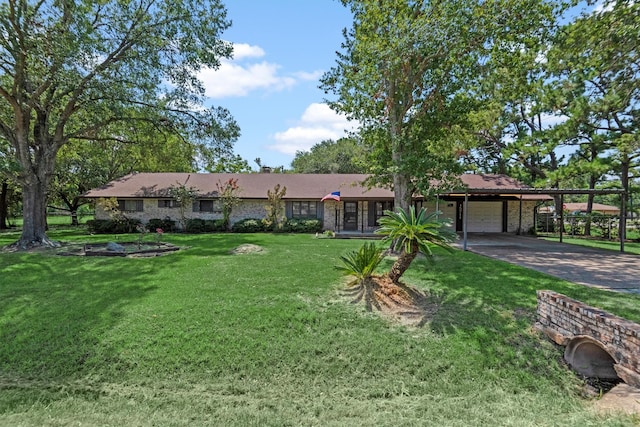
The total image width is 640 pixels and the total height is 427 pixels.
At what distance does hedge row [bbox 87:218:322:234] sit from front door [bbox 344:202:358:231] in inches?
74.1

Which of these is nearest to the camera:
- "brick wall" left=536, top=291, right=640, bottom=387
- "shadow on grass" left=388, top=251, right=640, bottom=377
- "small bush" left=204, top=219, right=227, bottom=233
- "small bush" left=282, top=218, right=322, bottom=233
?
"brick wall" left=536, top=291, right=640, bottom=387

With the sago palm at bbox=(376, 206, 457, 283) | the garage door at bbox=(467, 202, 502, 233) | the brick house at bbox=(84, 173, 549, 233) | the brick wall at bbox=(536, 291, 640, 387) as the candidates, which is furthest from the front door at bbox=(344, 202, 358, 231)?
the brick wall at bbox=(536, 291, 640, 387)

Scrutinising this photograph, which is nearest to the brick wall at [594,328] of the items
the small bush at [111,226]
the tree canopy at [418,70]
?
the tree canopy at [418,70]

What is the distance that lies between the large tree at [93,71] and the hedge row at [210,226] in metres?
5.53

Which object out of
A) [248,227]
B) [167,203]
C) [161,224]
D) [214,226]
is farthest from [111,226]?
[248,227]

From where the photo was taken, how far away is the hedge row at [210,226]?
19578mm

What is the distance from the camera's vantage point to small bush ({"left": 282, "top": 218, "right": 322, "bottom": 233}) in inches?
766

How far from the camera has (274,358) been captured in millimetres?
4605

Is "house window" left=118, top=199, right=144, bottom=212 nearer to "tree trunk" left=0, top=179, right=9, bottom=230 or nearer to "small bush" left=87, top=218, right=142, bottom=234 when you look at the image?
"small bush" left=87, top=218, right=142, bottom=234

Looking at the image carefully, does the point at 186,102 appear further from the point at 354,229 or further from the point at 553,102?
the point at 553,102

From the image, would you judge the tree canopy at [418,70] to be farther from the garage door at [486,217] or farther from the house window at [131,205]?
the house window at [131,205]

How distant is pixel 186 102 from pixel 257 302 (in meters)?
13.0

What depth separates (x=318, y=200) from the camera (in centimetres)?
2058

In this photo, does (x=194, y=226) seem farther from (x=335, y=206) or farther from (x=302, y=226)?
(x=335, y=206)
